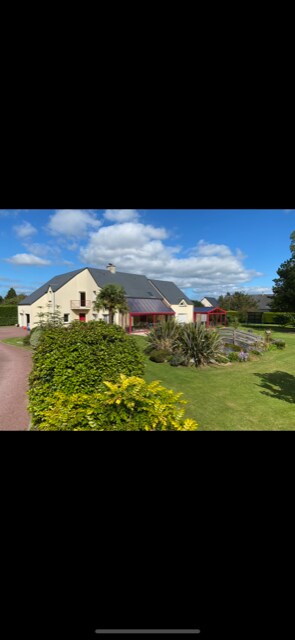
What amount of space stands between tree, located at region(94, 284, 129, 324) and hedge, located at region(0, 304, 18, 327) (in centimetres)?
456

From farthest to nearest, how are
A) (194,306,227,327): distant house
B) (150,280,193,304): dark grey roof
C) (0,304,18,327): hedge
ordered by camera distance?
(0,304,18,327): hedge → (150,280,193,304): dark grey roof → (194,306,227,327): distant house

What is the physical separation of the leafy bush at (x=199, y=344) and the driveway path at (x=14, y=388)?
10.8ft

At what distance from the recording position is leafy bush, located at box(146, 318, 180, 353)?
19.0 feet

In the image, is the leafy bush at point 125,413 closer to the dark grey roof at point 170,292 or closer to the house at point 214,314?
the house at point 214,314

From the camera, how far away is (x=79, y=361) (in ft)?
8.00

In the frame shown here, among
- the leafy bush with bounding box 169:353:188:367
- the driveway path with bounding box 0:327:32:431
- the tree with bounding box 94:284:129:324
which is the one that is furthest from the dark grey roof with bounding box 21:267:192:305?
the leafy bush with bounding box 169:353:188:367

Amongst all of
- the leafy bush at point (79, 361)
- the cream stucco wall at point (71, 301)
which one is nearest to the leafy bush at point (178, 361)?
the cream stucco wall at point (71, 301)

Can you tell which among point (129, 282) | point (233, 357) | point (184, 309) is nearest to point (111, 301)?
point (129, 282)

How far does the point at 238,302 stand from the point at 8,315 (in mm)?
9828

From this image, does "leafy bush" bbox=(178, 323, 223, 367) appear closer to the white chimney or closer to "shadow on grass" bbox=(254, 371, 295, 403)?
"shadow on grass" bbox=(254, 371, 295, 403)

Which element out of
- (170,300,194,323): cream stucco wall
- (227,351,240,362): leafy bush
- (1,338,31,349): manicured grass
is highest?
(170,300,194,323): cream stucco wall
